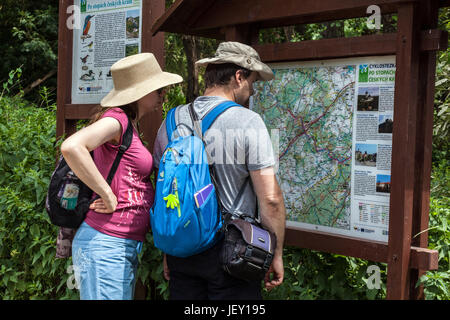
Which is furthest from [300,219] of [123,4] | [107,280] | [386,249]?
[123,4]

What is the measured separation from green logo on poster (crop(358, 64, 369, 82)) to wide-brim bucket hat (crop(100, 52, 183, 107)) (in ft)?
3.30

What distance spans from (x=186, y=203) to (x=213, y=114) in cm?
46

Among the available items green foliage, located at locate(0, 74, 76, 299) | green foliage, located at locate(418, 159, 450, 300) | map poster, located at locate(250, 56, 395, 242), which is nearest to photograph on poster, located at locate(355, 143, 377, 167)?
map poster, located at locate(250, 56, 395, 242)

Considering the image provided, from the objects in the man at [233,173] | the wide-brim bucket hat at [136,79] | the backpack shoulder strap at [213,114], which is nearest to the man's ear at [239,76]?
the man at [233,173]

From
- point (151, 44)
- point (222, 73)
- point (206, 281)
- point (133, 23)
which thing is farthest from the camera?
point (133, 23)

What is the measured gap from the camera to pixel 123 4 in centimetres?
384

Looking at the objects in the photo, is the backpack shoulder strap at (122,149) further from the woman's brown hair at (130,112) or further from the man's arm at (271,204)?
the man's arm at (271,204)

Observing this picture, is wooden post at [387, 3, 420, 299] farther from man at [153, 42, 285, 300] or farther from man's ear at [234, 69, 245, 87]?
man's ear at [234, 69, 245, 87]

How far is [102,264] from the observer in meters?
Result: 2.62

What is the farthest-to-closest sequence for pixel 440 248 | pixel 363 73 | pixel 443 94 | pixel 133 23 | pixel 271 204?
pixel 443 94, pixel 133 23, pixel 440 248, pixel 363 73, pixel 271 204

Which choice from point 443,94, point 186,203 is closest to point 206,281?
point 186,203

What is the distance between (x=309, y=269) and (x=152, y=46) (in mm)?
1804

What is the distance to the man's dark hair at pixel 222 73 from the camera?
2.71m

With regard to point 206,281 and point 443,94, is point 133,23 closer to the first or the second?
point 206,281
